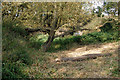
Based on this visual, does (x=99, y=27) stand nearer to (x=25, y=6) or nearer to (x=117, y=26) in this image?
(x=117, y=26)

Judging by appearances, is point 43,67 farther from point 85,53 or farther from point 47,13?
point 47,13

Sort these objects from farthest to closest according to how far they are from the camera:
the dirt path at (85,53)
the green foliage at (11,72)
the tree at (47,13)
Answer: the tree at (47,13) → the dirt path at (85,53) → the green foliage at (11,72)

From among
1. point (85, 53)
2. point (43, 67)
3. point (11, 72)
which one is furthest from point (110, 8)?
point (11, 72)

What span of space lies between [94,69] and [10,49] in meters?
4.93

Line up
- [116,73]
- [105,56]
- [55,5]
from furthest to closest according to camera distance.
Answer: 1. [55,5]
2. [105,56]
3. [116,73]

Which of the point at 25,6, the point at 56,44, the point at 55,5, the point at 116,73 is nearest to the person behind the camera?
the point at 116,73

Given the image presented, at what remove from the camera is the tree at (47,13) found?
10.9 m

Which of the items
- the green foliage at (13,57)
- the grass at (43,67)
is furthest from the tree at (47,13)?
the grass at (43,67)

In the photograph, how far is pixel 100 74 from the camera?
22.2 feet

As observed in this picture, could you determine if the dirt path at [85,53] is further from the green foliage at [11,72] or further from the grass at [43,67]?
the green foliage at [11,72]

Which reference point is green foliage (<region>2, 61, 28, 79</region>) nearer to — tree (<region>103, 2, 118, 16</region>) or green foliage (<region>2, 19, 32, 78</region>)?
green foliage (<region>2, 19, 32, 78</region>)

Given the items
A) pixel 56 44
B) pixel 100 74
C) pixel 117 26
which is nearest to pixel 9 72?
pixel 100 74

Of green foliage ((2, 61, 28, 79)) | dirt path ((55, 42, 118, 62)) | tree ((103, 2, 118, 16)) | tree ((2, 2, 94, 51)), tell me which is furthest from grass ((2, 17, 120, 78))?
tree ((103, 2, 118, 16))

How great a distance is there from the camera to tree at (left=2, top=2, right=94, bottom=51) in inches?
431
